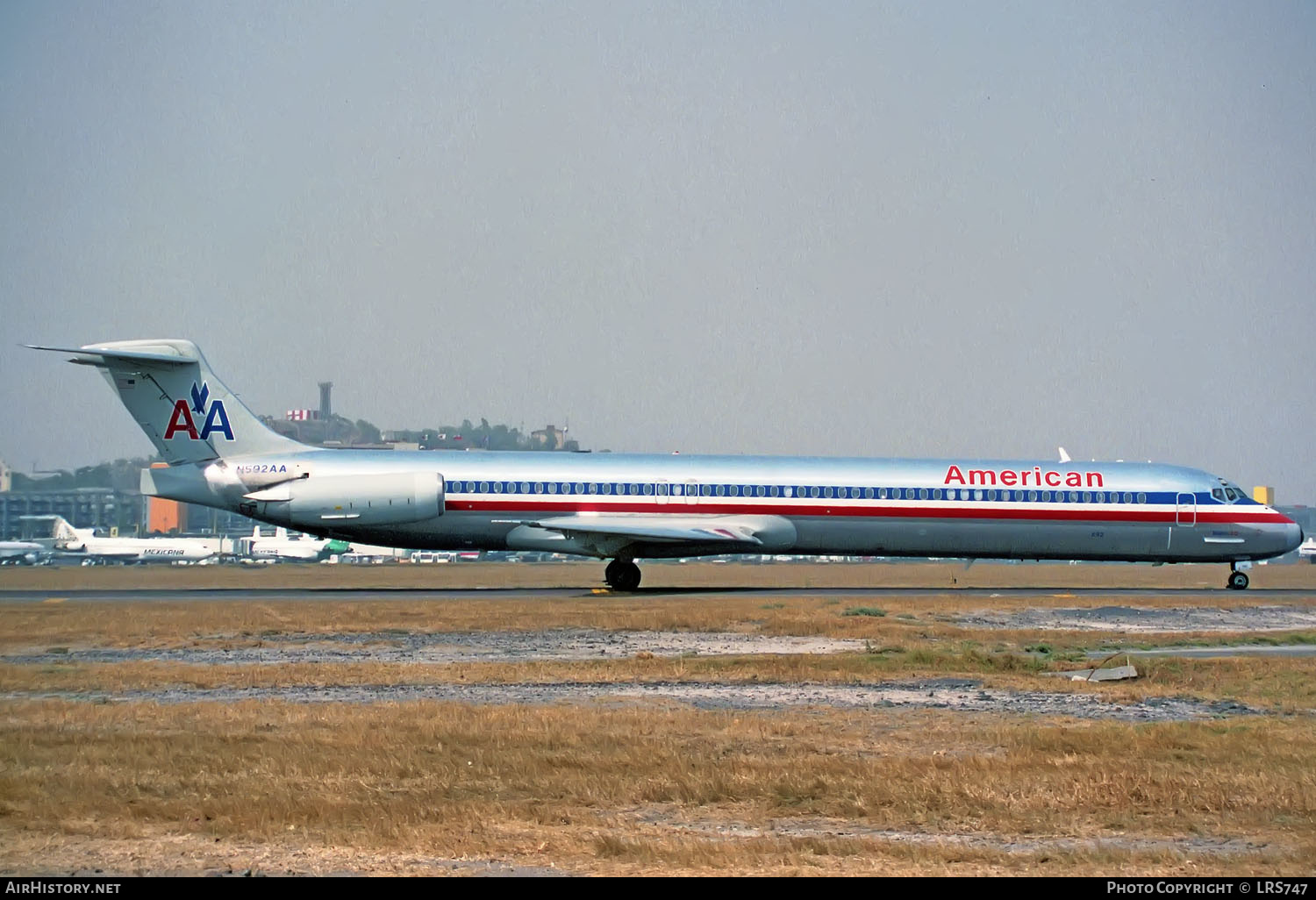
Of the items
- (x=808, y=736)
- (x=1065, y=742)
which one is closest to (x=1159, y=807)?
(x=1065, y=742)

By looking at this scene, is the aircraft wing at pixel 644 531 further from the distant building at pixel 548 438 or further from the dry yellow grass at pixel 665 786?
the distant building at pixel 548 438

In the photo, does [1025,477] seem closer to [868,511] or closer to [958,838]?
[868,511]

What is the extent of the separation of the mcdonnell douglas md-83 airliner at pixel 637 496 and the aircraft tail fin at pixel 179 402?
0.04 m

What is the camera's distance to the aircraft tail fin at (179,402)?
39.2m

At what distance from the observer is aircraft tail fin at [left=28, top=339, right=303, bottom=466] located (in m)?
39.2

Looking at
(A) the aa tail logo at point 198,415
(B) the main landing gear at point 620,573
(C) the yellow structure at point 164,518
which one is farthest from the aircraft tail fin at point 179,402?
(C) the yellow structure at point 164,518

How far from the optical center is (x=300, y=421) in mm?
175500

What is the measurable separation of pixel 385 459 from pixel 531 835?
1233 inches

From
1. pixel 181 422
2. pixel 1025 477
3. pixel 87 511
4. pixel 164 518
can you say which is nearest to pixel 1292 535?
pixel 1025 477

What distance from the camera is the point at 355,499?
129 ft

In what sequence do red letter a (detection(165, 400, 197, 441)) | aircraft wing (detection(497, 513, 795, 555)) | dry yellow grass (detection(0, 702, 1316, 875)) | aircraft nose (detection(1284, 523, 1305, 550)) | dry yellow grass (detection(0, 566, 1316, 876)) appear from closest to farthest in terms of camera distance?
dry yellow grass (detection(0, 566, 1316, 876)) < dry yellow grass (detection(0, 702, 1316, 875)) < aircraft wing (detection(497, 513, 795, 555)) < red letter a (detection(165, 400, 197, 441)) < aircraft nose (detection(1284, 523, 1305, 550))

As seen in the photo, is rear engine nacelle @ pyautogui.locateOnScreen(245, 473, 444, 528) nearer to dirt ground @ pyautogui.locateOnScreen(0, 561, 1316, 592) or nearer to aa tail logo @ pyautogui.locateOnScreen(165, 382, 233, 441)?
aa tail logo @ pyautogui.locateOnScreen(165, 382, 233, 441)

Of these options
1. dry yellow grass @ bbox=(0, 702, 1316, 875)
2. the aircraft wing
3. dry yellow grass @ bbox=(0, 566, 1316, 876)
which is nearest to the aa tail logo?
the aircraft wing

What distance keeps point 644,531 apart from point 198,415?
13308 millimetres
